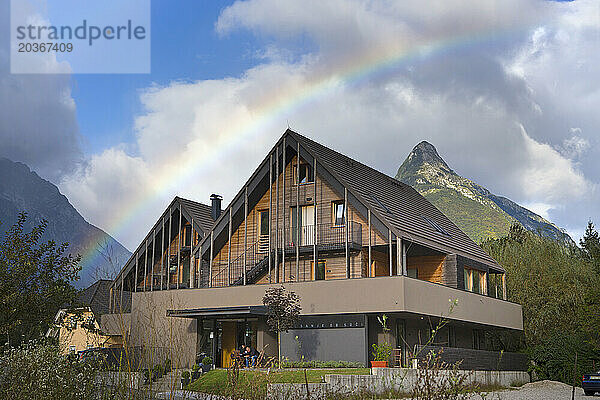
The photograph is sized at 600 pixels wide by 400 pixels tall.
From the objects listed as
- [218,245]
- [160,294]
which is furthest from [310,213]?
[160,294]

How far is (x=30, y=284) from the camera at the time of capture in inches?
611

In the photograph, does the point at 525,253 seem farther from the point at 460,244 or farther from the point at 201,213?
the point at 201,213

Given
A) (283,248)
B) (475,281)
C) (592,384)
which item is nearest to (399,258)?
(283,248)

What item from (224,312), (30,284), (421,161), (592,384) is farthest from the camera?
(421,161)

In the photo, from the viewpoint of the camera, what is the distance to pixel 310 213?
104 feet

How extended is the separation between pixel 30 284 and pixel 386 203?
19.4 m

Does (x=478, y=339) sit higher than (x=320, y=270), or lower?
lower

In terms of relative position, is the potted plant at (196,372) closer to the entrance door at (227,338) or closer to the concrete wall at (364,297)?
the concrete wall at (364,297)

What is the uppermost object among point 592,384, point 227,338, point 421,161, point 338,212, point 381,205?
point 421,161

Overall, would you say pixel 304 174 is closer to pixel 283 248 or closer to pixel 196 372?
pixel 283 248

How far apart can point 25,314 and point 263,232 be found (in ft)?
61.2

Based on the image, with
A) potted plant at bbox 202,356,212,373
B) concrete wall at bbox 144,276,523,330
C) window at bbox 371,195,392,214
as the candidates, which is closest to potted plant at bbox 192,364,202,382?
potted plant at bbox 202,356,212,373

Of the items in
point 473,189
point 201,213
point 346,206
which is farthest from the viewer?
point 473,189

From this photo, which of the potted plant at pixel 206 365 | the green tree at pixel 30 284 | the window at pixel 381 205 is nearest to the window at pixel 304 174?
the window at pixel 381 205
